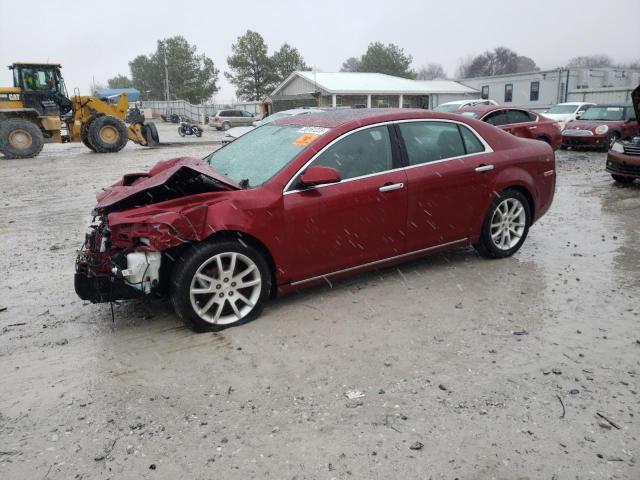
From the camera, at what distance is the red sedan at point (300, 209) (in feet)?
12.5

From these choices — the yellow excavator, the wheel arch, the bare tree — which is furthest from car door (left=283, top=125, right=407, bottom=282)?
the bare tree

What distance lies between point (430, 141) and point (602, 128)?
1338 cm

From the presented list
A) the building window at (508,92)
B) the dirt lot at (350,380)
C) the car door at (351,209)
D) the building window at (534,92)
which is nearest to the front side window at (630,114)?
the dirt lot at (350,380)

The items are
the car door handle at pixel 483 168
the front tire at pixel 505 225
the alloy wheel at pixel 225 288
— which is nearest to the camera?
the alloy wheel at pixel 225 288

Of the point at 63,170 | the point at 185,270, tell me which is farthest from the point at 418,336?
the point at 63,170

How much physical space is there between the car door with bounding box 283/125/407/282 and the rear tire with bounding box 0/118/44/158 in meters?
16.9

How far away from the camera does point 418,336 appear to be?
12.8 ft

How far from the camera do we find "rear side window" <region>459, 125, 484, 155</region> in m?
5.18

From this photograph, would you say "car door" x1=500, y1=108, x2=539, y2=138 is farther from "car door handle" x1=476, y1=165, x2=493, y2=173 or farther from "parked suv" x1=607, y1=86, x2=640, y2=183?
"car door handle" x1=476, y1=165, x2=493, y2=173

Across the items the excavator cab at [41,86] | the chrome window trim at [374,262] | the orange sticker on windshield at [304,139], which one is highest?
the excavator cab at [41,86]

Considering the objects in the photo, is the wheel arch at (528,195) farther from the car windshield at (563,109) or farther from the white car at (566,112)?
the car windshield at (563,109)

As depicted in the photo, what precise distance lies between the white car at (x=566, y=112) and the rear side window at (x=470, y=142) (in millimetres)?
15774

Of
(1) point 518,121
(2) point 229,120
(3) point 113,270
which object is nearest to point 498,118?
(1) point 518,121

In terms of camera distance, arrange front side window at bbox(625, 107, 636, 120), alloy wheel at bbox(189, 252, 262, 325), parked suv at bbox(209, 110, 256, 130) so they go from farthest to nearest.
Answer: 1. parked suv at bbox(209, 110, 256, 130)
2. front side window at bbox(625, 107, 636, 120)
3. alloy wheel at bbox(189, 252, 262, 325)
